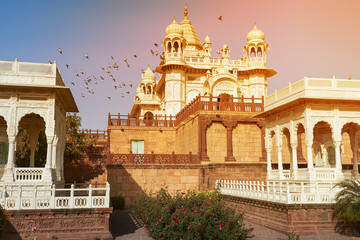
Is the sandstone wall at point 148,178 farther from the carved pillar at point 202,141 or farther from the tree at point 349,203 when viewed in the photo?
the tree at point 349,203

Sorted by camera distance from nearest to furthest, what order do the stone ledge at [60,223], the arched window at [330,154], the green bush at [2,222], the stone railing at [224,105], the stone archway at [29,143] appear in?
the green bush at [2,222], the stone ledge at [60,223], the stone archway at [29,143], the arched window at [330,154], the stone railing at [224,105]

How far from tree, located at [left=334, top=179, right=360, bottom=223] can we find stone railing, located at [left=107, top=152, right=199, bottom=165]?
475 inches

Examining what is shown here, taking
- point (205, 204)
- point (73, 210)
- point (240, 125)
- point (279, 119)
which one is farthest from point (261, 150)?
point (73, 210)

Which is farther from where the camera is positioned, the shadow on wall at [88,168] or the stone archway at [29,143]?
the shadow on wall at [88,168]

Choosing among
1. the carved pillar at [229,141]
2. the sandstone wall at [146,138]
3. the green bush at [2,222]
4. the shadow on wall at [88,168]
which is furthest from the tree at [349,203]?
the sandstone wall at [146,138]

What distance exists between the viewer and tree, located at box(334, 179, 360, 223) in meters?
13.2

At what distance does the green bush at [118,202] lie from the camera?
73.8ft

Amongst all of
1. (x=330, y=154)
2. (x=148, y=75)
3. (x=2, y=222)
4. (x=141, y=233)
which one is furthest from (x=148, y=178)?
(x=148, y=75)

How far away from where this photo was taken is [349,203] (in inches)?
532

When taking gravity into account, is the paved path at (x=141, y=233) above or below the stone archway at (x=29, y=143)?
below

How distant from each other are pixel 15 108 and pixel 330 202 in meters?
13.5

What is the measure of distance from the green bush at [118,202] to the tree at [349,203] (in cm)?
1316

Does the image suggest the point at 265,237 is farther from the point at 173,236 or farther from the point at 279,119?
the point at 279,119

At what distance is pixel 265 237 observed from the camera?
1377 centimetres
